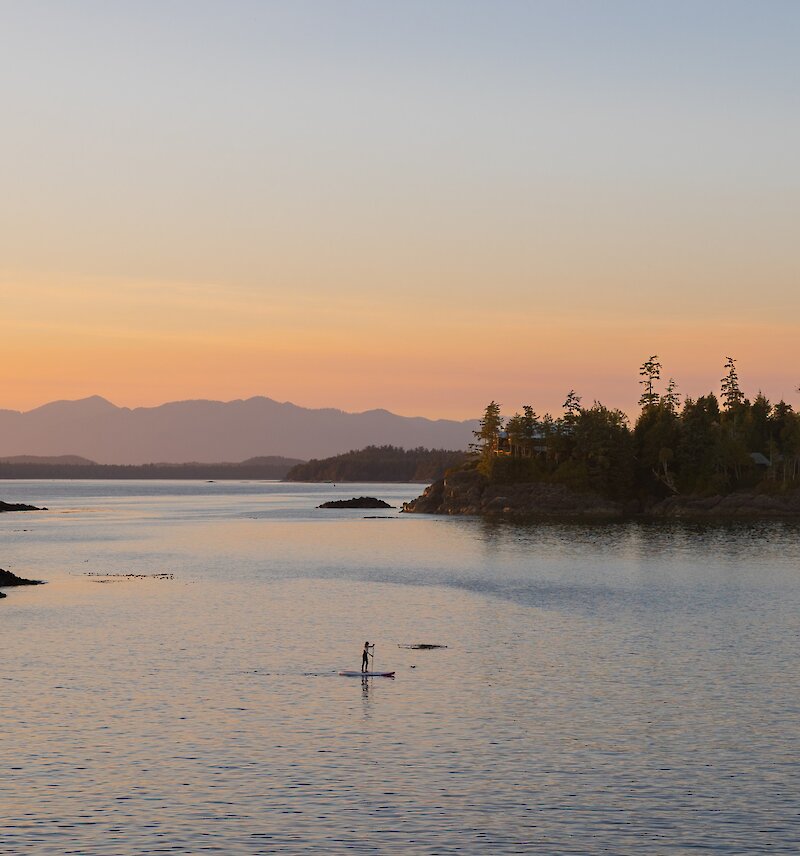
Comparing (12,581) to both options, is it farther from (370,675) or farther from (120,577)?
(370,675)

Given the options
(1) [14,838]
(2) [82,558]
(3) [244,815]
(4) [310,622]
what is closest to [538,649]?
(4) [310,622]

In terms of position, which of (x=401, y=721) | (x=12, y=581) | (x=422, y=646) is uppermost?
(x=12, y=581)

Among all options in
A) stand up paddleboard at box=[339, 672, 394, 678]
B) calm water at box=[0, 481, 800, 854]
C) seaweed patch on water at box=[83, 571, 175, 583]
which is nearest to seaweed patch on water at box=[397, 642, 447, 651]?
calm water at box=[0, 481, 800, 854]

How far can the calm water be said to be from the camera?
34375 mm

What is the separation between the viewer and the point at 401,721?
48531 millimetres

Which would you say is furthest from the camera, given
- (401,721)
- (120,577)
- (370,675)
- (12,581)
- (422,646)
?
(120,577)

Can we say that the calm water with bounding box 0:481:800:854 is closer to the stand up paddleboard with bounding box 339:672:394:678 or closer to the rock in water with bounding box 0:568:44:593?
the stand up paddleboard with bounding box 339:672:394:678

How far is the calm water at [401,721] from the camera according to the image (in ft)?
113

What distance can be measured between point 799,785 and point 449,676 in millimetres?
22974

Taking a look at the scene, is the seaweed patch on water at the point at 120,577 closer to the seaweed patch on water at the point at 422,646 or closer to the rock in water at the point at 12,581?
the rock in water at the point at 12,581

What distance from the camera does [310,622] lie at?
81688 mm

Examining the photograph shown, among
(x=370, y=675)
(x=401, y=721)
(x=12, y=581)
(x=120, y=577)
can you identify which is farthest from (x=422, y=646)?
(x=120, y=577)

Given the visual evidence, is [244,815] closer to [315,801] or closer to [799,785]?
[315,801]

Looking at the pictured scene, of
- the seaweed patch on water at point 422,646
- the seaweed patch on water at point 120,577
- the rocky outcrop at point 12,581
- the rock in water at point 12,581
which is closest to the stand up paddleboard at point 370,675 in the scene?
the seaweed patch on water at point 422,646
